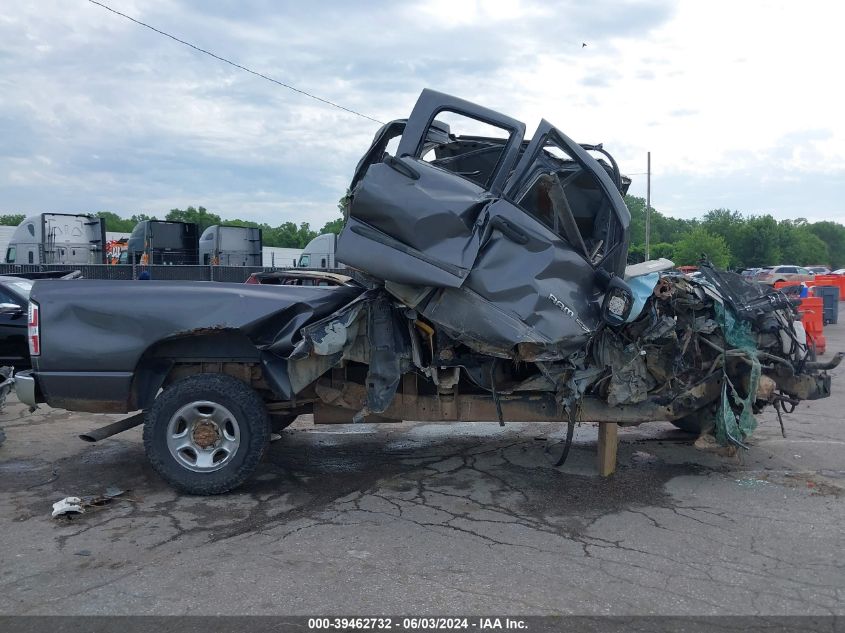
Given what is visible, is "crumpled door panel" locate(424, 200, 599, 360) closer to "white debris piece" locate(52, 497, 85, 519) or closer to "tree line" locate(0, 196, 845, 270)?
"white debris piece" locate(52, 497, 85, 519)

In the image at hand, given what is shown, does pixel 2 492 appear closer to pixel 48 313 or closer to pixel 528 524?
pixel 48 313

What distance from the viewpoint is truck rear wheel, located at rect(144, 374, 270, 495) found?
16.8ft

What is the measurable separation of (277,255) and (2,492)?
37835 mm

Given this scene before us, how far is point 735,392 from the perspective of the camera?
218 inches

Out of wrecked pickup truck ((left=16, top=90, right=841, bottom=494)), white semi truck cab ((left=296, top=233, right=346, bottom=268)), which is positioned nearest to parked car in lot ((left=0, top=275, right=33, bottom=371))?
wrecked pickup truck ((left=16, top=90, right=841, bottom=494))

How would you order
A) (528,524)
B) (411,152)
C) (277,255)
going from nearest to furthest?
(528,524) < (411,152) < (277,255)

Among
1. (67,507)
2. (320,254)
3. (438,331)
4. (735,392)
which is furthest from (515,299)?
(320,254)

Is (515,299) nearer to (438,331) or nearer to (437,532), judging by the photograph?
(438,331)

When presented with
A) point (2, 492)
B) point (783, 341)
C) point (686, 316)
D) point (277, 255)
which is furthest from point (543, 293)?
point (277, 255)

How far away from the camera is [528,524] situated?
4.65 metres

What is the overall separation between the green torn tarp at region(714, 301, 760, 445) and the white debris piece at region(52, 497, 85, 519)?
4.73 m

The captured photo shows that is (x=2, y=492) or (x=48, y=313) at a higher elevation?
(x=48, y=313)

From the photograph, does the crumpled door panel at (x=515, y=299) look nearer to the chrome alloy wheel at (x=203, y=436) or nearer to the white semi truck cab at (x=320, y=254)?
the chrome alloy wheel at (x=203, y=436)

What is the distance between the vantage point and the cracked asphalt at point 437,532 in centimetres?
362
